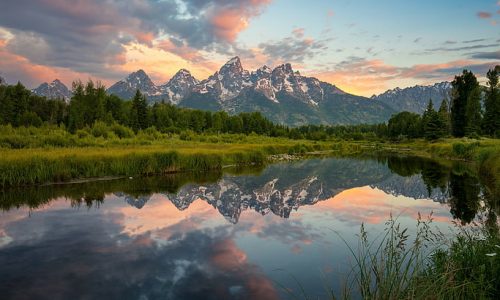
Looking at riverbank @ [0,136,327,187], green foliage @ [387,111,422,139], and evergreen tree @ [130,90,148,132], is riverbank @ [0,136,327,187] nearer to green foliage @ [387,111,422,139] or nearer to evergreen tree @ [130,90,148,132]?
evergreen tree @ [130,90,148,132]

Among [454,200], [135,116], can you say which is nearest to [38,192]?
[454,200]

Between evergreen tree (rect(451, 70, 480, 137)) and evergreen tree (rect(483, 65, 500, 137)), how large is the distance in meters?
2.93

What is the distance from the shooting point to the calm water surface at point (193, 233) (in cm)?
966

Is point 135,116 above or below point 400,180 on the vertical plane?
above

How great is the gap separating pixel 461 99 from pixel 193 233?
261 feet

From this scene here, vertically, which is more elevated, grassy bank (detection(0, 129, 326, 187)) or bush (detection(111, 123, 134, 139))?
bush (detection(111, 123, 134, 139))

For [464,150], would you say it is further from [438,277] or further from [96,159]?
[438,277]

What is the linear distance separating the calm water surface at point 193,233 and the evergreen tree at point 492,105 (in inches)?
→ 1732

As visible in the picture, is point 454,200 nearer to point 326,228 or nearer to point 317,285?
Answer: point 326,228

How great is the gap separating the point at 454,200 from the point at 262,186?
12845 mm

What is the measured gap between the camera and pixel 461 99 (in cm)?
7762

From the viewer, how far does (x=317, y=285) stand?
31.4ft

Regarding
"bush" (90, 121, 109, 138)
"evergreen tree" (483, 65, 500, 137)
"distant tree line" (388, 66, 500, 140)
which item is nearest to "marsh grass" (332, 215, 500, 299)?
"bush" (90, 121, 109, 138)

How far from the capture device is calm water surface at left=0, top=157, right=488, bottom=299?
9.66 metres
